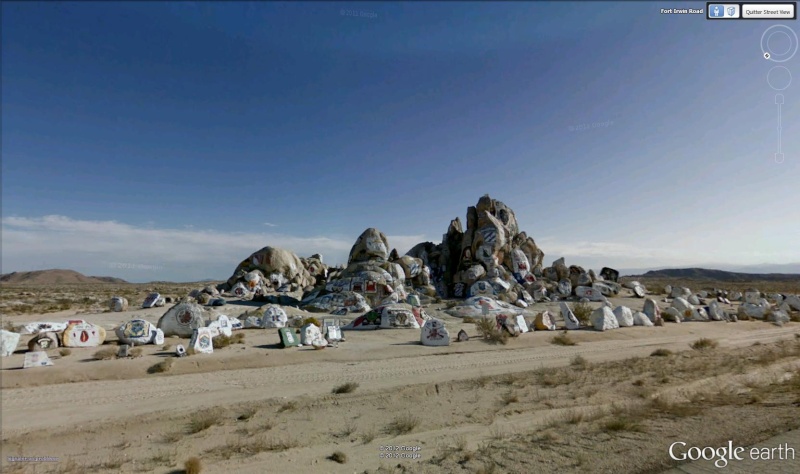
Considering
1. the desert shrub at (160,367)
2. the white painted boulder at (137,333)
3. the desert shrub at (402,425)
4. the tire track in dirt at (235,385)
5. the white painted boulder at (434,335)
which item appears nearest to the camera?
the desert shrub at (402,425)

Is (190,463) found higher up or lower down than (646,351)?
higher up

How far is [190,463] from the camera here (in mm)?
6574

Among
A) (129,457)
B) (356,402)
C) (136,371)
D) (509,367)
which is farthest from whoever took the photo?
(509,367)

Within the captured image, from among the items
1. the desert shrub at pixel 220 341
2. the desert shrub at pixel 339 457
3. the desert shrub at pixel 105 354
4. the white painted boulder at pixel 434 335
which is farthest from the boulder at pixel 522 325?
the desert shrub at pixel 105 354

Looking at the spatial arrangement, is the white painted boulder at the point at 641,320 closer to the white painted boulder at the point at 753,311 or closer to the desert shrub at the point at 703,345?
the desert shrub at the point at 703,345

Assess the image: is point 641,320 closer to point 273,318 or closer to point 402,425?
point 402,425

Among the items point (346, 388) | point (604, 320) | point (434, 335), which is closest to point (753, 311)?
point (604, 320)

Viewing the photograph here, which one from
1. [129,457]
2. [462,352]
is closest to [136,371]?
[129,457]

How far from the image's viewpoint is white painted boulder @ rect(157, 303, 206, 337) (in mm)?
19219

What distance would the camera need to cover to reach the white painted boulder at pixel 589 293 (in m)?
44.1

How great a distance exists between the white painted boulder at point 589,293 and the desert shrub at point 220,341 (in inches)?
1580

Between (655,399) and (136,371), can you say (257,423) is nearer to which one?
(136,371)

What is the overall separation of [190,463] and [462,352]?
42.9 ft

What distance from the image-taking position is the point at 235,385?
472 inches
